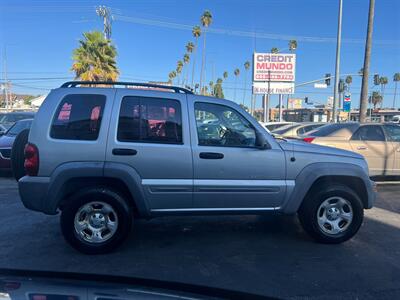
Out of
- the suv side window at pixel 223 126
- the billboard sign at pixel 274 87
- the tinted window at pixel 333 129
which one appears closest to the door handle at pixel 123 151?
the suv side window at pixel 223 126

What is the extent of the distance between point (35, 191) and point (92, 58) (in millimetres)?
24887

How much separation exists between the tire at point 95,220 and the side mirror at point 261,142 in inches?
69.6

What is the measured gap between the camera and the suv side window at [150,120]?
182 inches

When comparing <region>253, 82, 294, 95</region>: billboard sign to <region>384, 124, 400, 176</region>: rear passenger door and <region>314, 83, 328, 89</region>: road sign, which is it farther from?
<region>384, 124, 400, 176</region>: rear passenger door

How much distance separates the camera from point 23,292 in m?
2.39

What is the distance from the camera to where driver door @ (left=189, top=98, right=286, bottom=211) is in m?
4.71

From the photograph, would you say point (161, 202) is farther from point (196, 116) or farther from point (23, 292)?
point (23, 292)

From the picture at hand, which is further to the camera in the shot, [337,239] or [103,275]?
[337,239]

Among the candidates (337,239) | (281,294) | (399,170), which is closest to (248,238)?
(337,239)

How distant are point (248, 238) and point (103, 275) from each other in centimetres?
213

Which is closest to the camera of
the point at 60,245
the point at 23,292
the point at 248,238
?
the point at 23,292

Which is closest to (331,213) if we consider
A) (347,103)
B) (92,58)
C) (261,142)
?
(261,142)

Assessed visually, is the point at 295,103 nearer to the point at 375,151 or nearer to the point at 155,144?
the point at 375,151

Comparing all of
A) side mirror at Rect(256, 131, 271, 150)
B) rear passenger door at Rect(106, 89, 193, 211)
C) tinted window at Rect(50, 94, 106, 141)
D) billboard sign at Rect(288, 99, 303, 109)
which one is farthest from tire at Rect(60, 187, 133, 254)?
billboard sign at Rect(288, 99, 303, 109)
